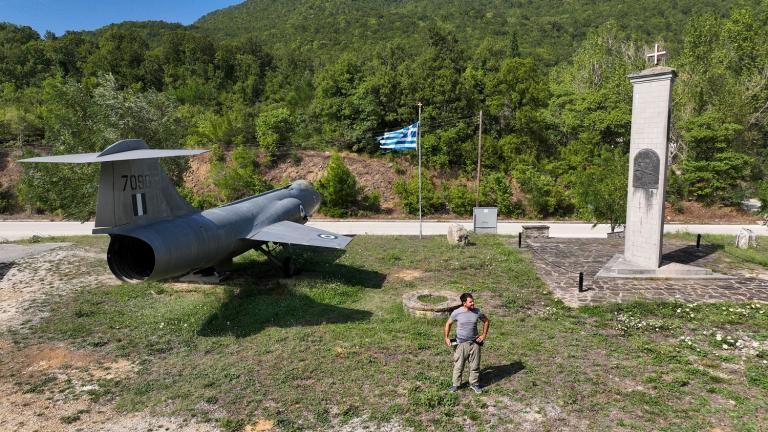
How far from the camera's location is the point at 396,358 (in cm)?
1091

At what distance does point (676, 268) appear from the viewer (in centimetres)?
1709

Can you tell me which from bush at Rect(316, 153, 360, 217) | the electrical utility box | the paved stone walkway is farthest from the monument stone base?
bush at Rect(316, 153, 360, 217)

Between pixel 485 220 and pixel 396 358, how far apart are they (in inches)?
735

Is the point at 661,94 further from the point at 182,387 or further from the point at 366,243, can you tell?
the point at 182,387

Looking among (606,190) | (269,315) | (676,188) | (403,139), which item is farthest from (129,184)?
(676,188)

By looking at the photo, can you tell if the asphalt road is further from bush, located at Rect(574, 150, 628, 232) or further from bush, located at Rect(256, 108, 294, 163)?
bush, located at Rect(256, 108, 294, 163)

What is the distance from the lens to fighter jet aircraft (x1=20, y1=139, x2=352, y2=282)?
12.1 metres

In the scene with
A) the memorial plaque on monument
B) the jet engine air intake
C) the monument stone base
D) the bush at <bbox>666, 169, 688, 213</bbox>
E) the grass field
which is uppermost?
the memorial plaque on monument

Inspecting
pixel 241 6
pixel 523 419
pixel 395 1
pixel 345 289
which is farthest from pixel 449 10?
pixel 523 419

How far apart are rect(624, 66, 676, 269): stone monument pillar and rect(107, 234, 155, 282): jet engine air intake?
53.4 ft

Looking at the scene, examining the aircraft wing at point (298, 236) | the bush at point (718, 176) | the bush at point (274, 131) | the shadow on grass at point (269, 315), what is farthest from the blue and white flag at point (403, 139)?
the bush at point (718, 176)

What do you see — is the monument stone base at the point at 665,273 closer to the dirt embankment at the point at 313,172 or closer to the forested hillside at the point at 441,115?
the forested hillside at the point at 441,115

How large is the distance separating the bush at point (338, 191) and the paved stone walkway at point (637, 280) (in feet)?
64.5

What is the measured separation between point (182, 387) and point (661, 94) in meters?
17.2
